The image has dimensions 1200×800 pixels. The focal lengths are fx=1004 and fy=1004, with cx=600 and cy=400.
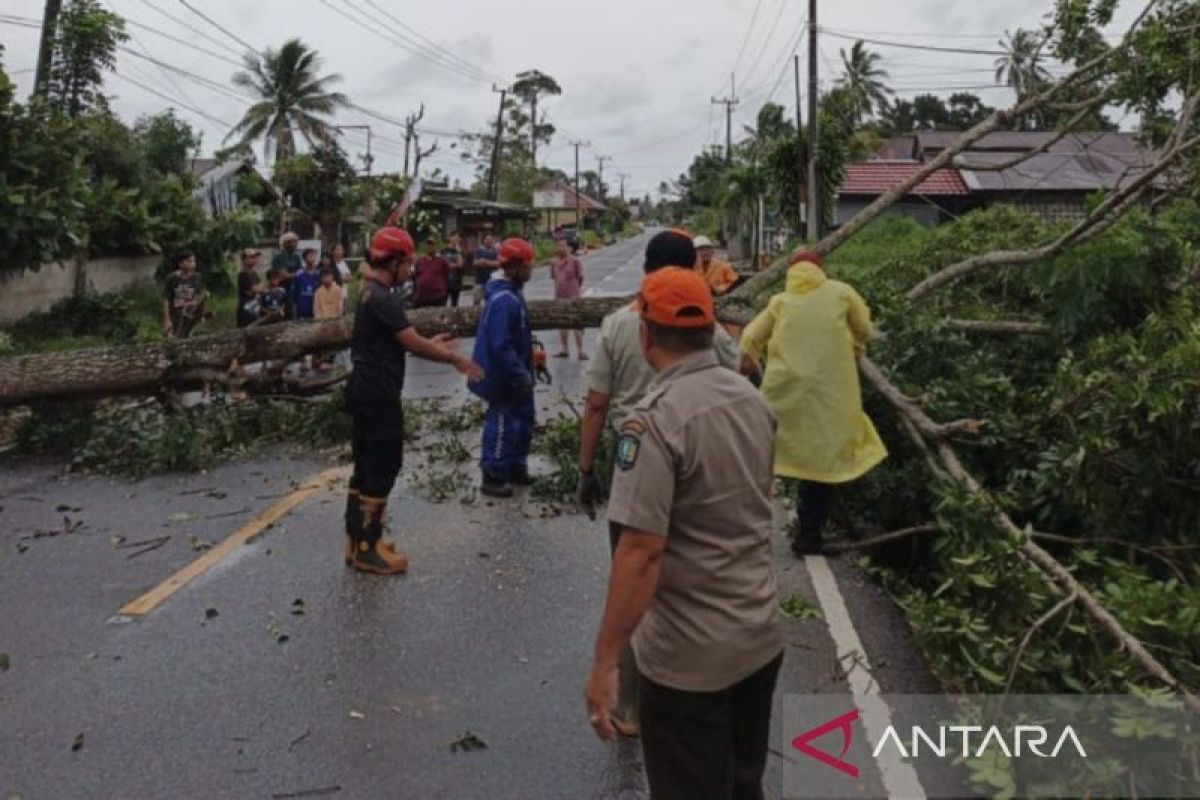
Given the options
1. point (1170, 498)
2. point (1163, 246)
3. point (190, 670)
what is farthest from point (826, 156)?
point (190, 670)

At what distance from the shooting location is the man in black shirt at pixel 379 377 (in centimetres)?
515

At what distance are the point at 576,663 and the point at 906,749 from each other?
1.39 m

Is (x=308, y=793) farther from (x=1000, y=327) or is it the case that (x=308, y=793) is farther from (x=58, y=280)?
(x=58, y=280)

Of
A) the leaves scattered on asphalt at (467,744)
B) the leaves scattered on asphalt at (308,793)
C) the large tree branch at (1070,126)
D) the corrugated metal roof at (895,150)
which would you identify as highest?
the corrugated metal roof at (895,150)

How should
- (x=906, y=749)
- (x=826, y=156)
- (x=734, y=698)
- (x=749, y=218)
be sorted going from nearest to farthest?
(x=734, y=698)
(x=906, y=749)
(x=826, y=156)
(x=749, y=218)

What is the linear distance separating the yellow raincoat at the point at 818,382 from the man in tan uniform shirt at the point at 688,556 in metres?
2.66

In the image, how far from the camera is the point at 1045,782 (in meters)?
2.88

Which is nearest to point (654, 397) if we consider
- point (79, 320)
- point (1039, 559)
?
point (1039, 559)

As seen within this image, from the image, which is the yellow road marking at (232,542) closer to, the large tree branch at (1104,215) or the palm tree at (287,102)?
the large tree branch at (1104,215)

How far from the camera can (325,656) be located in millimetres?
4332

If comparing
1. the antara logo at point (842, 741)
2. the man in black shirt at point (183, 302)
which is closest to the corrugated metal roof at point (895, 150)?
the man in black shirt at point (183, 302)

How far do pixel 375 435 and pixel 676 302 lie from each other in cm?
311

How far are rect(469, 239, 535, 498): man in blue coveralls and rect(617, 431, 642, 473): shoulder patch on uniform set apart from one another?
13.6ft

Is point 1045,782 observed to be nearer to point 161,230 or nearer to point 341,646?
point 341,646
